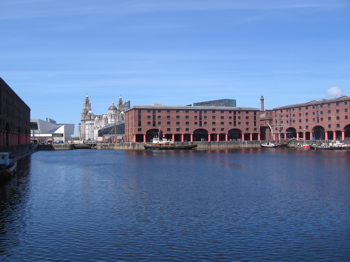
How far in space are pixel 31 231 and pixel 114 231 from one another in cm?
510

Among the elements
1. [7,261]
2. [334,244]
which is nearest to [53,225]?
[7,261]

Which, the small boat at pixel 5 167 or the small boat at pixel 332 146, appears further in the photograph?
the small boat at pixel 332 146

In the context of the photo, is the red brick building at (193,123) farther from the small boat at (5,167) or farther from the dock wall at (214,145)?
the small boat at (5,167)

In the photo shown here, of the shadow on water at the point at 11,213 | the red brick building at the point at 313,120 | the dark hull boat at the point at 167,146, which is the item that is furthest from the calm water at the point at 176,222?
the red brick building at the point at 313,120

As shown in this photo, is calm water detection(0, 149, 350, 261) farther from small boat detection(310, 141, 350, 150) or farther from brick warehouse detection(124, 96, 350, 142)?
brick warehouse detection(124, 96, 350, 142)

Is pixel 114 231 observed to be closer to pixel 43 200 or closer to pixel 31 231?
pixel 31 231

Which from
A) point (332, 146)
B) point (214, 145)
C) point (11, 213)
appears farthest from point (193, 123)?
point (11, 213)

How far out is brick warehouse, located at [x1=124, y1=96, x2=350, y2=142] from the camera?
139 m

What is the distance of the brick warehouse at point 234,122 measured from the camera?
139m

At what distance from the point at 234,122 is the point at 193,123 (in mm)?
18357

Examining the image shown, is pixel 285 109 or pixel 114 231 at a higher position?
pixel 285 109

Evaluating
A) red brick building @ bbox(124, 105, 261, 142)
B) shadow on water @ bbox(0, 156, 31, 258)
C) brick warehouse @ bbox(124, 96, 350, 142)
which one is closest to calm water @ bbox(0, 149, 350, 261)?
shadow on water @ bbox(0, 156, 31, 258)

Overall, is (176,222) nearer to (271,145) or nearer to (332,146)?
(332,146)

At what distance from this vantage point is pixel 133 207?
2988 cm
